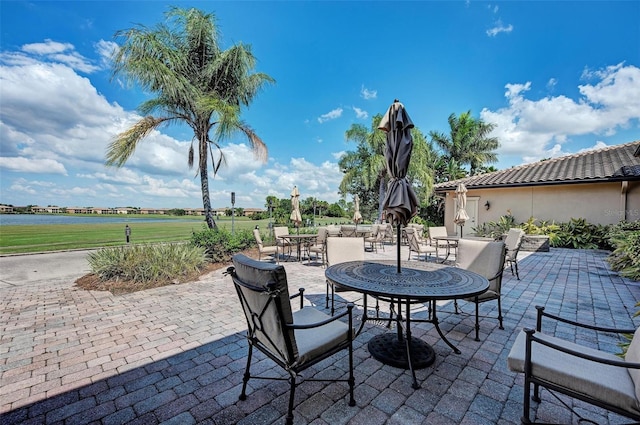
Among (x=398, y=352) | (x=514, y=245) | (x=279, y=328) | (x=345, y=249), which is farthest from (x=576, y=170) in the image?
(x=279, y=328)

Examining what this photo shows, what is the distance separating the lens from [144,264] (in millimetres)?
5574

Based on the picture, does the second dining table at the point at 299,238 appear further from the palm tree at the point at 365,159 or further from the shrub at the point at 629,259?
the palm tree at the point at 365,159

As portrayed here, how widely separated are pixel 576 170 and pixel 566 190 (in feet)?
4.24

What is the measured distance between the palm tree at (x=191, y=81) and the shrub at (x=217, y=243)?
0.72 meters

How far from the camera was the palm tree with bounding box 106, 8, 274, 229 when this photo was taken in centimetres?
698

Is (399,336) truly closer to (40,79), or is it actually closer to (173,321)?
(173,321)

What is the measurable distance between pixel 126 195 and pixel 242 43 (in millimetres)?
14993

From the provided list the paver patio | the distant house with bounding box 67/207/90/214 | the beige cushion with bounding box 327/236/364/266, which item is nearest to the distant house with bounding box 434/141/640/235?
the paver patio

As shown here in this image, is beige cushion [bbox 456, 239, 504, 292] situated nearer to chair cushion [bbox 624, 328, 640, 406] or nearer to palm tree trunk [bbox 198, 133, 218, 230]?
chair cushion [bbox 624, 328, 640, 406]

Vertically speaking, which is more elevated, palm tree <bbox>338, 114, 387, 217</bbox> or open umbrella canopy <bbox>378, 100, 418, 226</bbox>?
palm tree <bbox>338, 114, 387, 217</bbox>

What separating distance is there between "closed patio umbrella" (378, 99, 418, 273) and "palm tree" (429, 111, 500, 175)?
69.6ft

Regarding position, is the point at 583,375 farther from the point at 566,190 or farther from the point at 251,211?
the point at 251,211

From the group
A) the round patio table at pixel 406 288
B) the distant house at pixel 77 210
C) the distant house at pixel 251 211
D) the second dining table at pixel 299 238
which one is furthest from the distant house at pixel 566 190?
the distant house at pixel 77 210

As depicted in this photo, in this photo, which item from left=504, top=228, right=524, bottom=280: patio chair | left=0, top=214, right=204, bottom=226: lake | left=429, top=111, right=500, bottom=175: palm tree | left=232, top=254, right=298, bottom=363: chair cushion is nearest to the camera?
left=232, top=254, right=298, bottom=363: chair cushion
